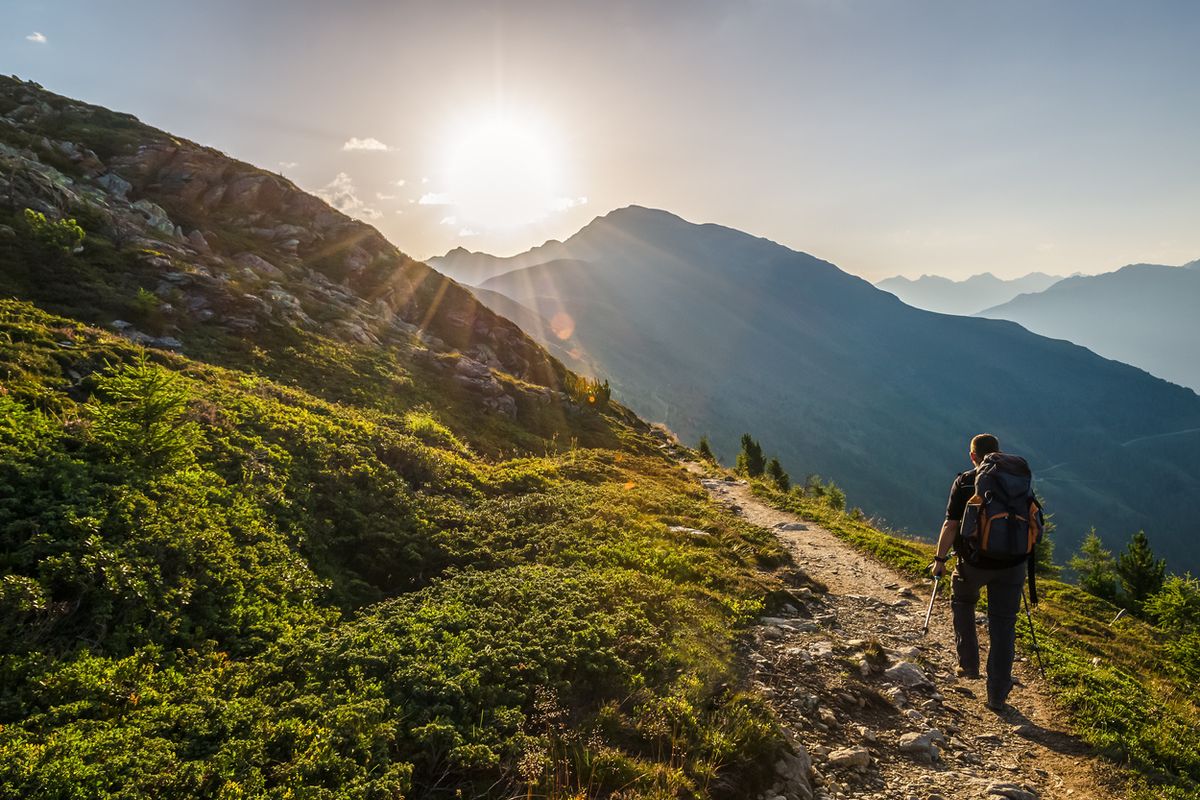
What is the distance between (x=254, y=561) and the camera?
352 inches

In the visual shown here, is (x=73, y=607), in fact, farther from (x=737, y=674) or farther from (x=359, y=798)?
(x=737, y=674)

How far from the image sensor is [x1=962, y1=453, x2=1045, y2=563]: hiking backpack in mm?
7863

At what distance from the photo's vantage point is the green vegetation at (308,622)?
5355 millimetres

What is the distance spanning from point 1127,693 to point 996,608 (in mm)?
3604

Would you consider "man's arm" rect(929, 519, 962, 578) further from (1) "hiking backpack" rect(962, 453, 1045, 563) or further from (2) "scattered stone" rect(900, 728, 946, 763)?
(2) "scattered stone" rect(900, 728, 946, 763)

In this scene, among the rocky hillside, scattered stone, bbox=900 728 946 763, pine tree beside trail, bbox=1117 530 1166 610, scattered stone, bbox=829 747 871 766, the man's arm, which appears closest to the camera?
scattered stone, bbox=829 747 871 766

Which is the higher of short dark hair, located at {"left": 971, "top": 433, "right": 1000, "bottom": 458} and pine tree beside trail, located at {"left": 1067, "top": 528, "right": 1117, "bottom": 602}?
short dark hair, located at {"left": 971, "top": 433, "right": 1000, "bottom": 458}

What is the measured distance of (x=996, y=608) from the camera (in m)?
8.16

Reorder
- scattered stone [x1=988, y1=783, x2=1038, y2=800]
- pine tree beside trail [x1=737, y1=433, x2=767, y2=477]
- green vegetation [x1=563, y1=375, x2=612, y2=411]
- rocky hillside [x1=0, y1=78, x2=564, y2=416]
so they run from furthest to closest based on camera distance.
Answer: pine tree beside trail [x1=737, y1=433, x2=767, y2=477] < green vegetation [x1=563, y1=375, x2=612, y2=411] < rocky hillside [x1=0, y1=78, x2=564, y2=416] < scattered stone [x1=988, y1=783, x2=1038, y2=800]

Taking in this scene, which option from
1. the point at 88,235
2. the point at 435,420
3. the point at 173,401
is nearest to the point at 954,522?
the point at 173,401

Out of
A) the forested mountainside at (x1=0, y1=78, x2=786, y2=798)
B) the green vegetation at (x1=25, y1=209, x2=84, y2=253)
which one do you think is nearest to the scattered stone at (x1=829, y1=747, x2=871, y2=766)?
the forested mountainside at (x1=0, y1=78, x2=786, y2=798)

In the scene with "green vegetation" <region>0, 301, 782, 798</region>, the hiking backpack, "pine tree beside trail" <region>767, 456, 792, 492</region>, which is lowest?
"pine tree beside trail" <region>767, 456, 792, 492</region>

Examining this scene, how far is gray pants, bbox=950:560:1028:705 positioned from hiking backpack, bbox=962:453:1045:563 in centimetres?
32

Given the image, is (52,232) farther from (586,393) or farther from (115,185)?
(586,393)
